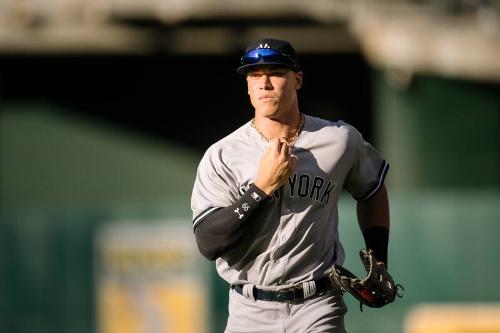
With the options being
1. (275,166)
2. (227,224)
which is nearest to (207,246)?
(227,224)

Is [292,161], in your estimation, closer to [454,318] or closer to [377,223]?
[377,223]

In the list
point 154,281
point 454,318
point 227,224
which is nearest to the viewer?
point 227,224

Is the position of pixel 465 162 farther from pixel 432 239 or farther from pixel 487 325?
pixel 487 325

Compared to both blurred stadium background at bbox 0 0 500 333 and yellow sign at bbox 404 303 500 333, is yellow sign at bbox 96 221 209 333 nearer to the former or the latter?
blurred stadium background at bbox 0 0 500 333

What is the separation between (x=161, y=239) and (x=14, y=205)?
679 cm

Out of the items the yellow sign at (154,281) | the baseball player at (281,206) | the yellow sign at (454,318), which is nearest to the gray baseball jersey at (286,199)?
the baseball player at (281,206)

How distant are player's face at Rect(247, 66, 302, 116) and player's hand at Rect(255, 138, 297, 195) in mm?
202

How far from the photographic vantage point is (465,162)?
1538 cm

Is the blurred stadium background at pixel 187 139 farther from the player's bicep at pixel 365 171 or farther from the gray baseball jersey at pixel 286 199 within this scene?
the gray baseball jersey at pixel 286 199

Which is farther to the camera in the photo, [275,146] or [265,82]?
[265,82]

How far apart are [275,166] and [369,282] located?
0.70 m

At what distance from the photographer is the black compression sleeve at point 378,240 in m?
5.68

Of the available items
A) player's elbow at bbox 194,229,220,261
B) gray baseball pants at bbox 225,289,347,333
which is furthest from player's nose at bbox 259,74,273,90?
gray baseball pants at bbox 225,289,347,333

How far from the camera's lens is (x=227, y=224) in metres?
5.22
